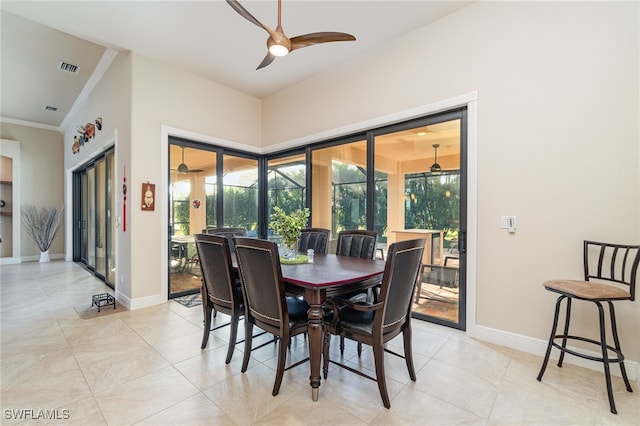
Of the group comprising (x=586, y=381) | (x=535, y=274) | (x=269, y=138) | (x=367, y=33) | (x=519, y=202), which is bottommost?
(x=586, y=381)

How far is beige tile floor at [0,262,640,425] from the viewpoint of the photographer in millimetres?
1791

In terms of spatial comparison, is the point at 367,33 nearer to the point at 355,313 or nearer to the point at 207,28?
the point at 207,28

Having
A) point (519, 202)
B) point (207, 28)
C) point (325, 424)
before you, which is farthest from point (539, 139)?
point (207, 28)

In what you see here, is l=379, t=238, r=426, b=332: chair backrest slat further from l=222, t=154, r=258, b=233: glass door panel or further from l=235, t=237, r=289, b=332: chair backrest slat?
l=222, t=154, r=258, b=233: glass door panel

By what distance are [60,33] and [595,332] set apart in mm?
6673

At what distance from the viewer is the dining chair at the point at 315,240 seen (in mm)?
3531

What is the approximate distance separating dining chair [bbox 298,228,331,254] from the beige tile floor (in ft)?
3.55

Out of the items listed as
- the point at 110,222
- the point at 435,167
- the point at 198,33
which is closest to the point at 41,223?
the point at 110,222

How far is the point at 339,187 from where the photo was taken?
4484 millimetres

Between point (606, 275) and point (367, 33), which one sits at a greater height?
point (367, 33)

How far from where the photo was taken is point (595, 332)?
2.34 meters

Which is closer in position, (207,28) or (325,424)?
(325,424)

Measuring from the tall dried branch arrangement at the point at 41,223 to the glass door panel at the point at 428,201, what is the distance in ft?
27.3

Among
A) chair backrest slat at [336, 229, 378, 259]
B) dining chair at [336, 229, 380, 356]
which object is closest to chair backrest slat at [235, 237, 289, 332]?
dining chair at [336, 229, 380, 356]
